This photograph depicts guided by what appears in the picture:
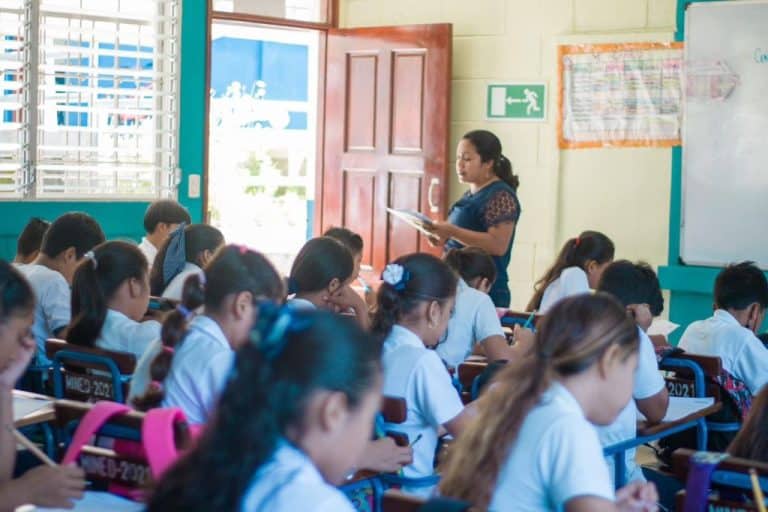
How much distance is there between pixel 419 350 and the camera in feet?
9.21

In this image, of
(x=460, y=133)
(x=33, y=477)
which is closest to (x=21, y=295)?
(x=33, y=477)

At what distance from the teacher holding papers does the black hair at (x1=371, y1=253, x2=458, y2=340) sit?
2245 mm

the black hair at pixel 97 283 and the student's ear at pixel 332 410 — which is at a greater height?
the student's ear at pixel 332 410

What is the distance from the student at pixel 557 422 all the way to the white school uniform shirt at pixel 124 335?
5.61 feet

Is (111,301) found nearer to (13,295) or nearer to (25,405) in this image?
(25,405)

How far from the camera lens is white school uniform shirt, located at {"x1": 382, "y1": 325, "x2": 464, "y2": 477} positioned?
2.75m

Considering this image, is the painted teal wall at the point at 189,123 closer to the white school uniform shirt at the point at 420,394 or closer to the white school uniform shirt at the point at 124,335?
the white school uniform shirt at the point at 124,335

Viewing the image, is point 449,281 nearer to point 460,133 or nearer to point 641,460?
point 641,460

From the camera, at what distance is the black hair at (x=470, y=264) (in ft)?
14.7

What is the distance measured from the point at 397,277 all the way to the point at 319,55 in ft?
16.0

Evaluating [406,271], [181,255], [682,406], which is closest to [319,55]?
[181,255]

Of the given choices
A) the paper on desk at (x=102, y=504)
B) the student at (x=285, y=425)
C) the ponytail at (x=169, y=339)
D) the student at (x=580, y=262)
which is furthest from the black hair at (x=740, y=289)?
the student at (x=285, y=425)

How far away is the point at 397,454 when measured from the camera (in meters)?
2.61

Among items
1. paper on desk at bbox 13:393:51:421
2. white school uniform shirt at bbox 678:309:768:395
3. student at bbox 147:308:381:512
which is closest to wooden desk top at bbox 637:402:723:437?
white school uniform shirt at bbox 678:309:768:395
